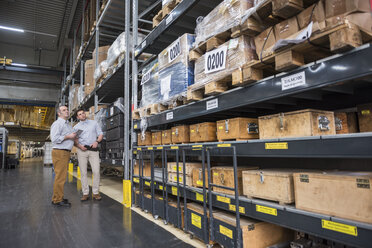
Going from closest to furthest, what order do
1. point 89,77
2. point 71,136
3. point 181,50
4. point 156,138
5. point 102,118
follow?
point 181,50, point 156,138, point 71,136, point 102,118, point 89,77

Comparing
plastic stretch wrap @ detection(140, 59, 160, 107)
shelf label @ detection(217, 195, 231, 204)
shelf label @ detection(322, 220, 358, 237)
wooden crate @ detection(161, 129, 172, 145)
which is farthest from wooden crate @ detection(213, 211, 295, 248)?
plastic stretch wrap @ detection(140, 59, 160, 107)

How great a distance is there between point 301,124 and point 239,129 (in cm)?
66

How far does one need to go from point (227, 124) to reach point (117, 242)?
74.2 inches

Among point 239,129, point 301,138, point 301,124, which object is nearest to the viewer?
point 301,138

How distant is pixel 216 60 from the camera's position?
8.36 ft

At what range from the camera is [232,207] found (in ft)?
7.56

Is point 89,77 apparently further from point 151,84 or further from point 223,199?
point 223,199

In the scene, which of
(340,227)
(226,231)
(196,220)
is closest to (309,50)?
(340,227)

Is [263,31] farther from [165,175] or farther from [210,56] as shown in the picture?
[165,175]

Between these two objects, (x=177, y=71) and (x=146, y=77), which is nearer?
(x=177, y=71)

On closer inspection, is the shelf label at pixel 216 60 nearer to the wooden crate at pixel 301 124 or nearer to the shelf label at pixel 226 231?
the wooden crate at pixel 301 124

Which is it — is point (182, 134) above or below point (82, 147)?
above

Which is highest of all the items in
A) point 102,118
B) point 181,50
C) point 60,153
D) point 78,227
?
point 181,50

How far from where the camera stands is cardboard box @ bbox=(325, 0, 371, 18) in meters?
1.50
